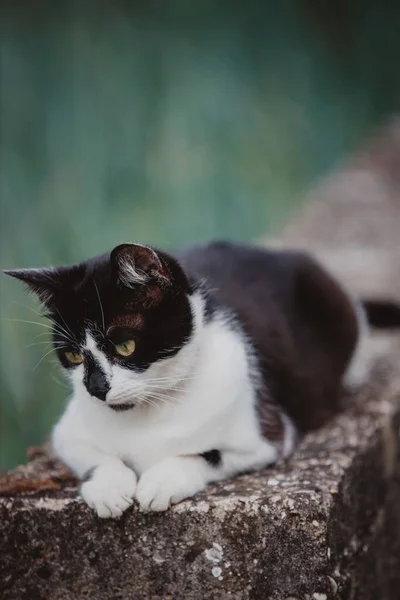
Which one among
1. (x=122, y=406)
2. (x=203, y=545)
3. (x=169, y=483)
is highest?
(x=122, y=406)

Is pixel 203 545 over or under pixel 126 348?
under

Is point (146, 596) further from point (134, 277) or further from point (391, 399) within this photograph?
point (391, 399)

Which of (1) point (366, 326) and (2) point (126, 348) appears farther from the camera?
(1) point (366, 326)

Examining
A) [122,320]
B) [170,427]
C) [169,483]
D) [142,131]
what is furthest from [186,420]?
[142,131]

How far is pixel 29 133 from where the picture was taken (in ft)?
9.90

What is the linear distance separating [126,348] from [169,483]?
0.85 ft

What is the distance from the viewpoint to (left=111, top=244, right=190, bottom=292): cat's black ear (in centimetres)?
134

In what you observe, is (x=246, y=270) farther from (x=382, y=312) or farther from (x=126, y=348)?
(x=382, y=312)

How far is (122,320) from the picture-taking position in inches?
54.8

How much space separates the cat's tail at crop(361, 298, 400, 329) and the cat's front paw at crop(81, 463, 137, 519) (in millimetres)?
1320

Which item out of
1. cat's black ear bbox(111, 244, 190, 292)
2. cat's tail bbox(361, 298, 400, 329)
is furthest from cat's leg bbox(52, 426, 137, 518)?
cat's tail bbox(361, 298, 400, 329)

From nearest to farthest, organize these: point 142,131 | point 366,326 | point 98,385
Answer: point 98,385 < point 366,326 < point 142,131

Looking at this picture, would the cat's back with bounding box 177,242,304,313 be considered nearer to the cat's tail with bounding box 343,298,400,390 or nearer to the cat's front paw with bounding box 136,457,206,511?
the cat's tail with bounding box 343,298,400,390

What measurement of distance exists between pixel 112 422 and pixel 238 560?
0.35m
